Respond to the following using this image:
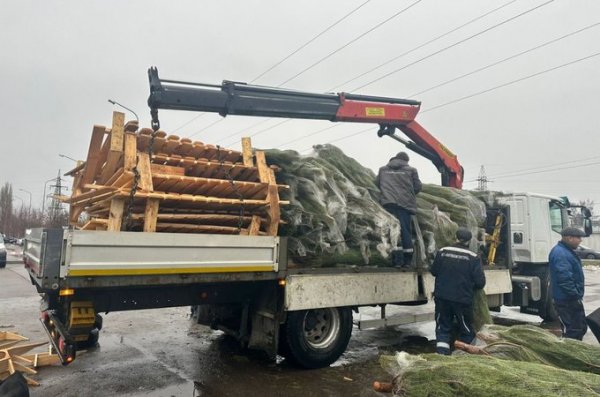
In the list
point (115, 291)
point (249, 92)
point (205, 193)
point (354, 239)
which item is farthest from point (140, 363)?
point (249, 92)

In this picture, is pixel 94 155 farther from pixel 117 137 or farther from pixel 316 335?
pixel 316 335

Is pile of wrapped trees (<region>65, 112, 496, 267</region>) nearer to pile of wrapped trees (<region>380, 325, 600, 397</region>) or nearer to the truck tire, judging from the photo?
the truck tire

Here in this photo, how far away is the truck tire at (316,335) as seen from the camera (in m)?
5.58

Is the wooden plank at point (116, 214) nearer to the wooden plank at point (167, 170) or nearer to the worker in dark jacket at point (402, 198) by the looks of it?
the wooden plank at point (167, 170)

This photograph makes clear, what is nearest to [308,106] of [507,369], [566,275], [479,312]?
[479,312]

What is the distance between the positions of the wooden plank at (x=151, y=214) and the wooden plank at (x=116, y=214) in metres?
0.24

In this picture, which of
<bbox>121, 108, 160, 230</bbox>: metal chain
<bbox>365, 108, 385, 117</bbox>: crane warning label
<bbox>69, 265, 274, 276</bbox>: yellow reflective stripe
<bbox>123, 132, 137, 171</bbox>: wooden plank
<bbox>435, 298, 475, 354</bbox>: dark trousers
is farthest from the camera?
<bbox>365, 108, 385, 117</bbox>: crane warning label

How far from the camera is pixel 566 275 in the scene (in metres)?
5.80

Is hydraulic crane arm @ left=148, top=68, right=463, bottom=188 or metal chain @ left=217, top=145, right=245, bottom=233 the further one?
hydraulic crane arm @ left=148, top=68, right=463, bottom=188

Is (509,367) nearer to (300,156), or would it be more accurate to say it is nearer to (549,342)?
(549,342)

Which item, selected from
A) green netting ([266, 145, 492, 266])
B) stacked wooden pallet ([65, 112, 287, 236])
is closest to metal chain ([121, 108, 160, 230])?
stacked wooden pallet ([65, 112, 287, 236])

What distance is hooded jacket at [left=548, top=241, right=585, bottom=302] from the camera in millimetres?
5758

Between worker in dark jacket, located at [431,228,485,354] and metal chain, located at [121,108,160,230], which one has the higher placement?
metal chain, located at [121,108,160,230]

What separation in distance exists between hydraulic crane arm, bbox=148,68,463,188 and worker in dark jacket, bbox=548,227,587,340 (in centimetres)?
330
